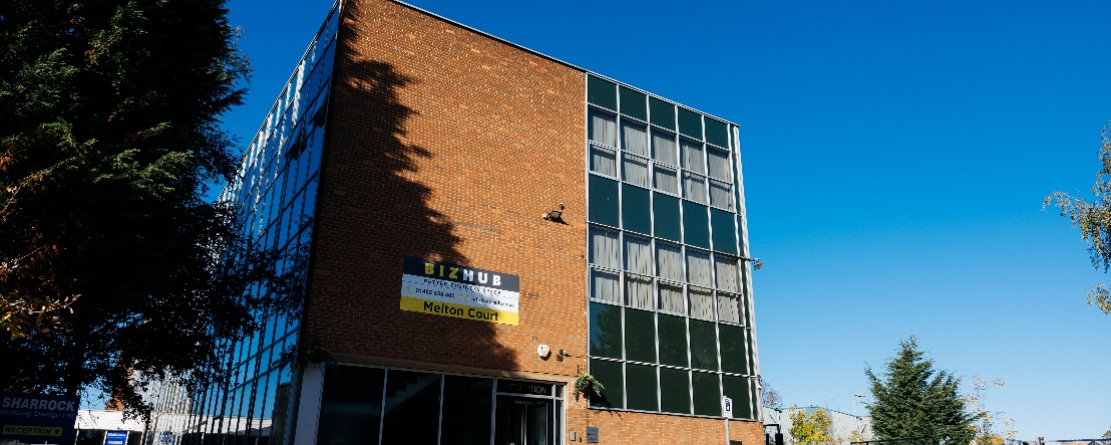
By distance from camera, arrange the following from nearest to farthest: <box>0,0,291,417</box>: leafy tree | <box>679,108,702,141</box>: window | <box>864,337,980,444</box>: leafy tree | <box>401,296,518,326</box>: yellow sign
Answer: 1. <box>0,0,291,417</box>: leafy tree
2. <box>401,296,518,326</box>: yellow sign
3. <box>679,108,702,141</box>: window
4. <box>864,337,980,444</box>: leafy tree

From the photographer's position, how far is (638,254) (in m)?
20.6

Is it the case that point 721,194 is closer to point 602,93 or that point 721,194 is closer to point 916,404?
point 602,93

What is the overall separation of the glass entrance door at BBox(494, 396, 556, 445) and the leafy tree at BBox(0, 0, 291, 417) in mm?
6016

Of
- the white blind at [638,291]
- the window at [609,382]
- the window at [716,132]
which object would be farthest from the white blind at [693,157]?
the window at [609,382]

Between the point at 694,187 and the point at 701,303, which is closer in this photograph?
the point at 701,303

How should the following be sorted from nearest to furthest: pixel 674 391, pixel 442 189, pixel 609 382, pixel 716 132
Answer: pixel 442 189, pixel 609 382, pixel 674 391, pixel 716 132

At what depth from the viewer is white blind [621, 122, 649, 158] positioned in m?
21.8

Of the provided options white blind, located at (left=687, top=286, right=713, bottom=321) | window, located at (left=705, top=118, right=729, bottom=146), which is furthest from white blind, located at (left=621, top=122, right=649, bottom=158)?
white blind, located at (left=687, top=286, right=713, bottom=321)

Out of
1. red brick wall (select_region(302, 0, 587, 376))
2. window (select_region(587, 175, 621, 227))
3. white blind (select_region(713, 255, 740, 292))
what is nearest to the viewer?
red brick wall (select_region(302, 0, 587, 376))

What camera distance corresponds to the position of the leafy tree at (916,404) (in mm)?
30656

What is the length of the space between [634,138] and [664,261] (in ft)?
12.7

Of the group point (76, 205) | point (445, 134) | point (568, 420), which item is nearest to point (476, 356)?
point (568, 420)

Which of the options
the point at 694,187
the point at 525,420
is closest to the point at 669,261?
the point at 694,187

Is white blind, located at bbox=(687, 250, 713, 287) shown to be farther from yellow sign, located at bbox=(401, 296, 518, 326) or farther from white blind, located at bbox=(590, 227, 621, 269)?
yellow sign, located at bbox=(401, 296, 518, 326)
